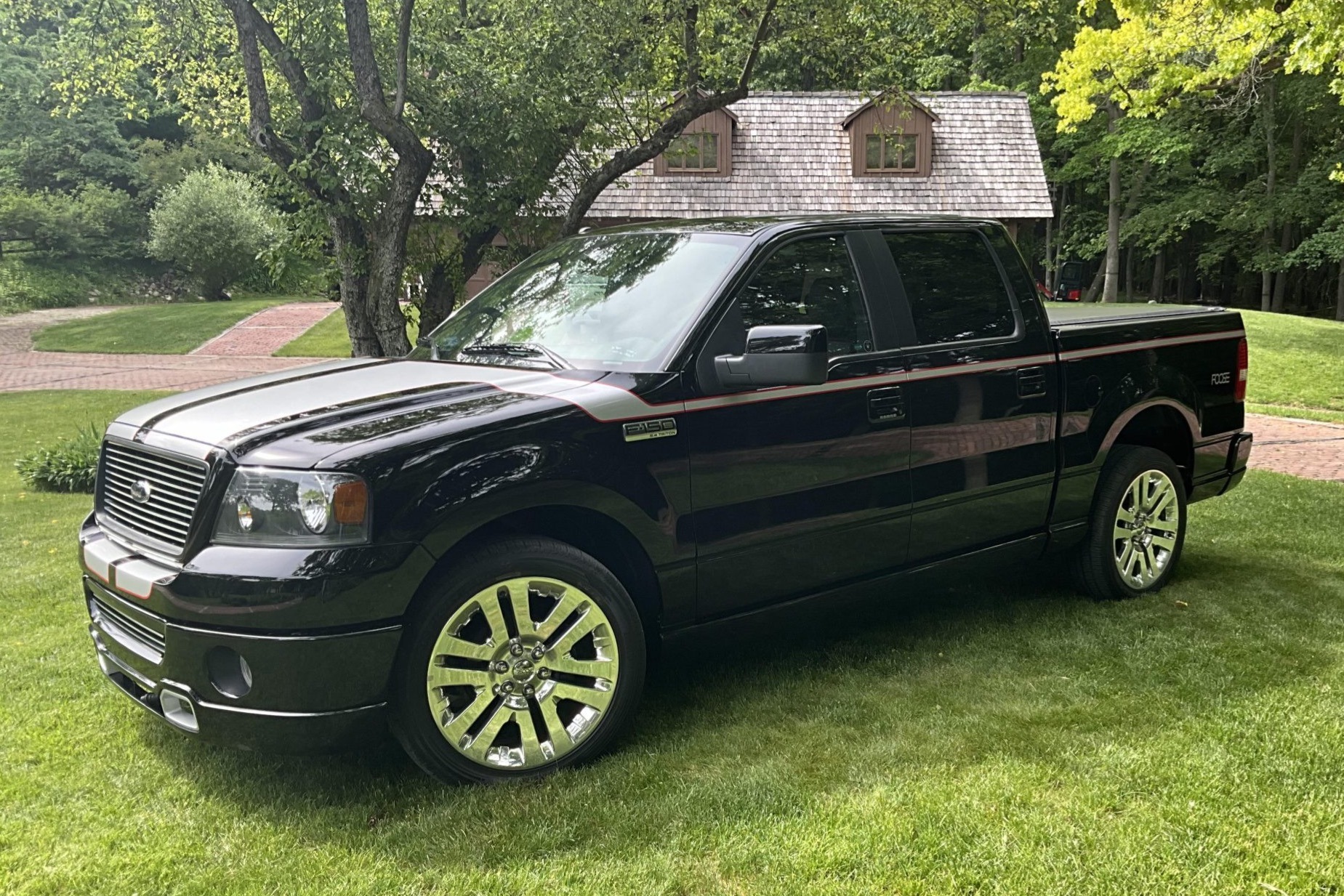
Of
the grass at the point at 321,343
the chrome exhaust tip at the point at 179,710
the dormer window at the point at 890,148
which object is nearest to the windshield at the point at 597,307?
the chrome exhaust tip at the point at 179,710

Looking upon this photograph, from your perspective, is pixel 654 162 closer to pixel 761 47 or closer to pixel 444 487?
pixel 761 47

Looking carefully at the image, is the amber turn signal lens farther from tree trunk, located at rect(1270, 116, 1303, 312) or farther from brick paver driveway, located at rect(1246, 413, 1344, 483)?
tree trunk, located at rect(1270, 116, 1303, 312)

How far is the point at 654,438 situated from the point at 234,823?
1788mm

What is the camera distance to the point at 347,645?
289 centimetres

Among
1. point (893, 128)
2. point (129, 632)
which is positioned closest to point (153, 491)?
point (129, 632)

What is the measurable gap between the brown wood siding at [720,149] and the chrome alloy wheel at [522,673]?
77.0 ft

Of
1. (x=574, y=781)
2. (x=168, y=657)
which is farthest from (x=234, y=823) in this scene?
(x=574, y=781)

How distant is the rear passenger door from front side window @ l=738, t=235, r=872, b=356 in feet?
0.76

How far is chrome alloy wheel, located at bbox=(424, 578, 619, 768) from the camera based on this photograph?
122 inches

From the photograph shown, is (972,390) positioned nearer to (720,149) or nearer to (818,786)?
(818,786)

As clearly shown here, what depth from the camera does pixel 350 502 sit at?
288cm

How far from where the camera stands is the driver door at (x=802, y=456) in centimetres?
355

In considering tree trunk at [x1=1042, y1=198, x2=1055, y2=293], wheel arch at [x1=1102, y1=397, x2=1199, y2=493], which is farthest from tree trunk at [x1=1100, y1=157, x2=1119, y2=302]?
wheel arch at [x1=1102, y1=397, x2=1199, y2=493]

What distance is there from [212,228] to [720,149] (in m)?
20.9
